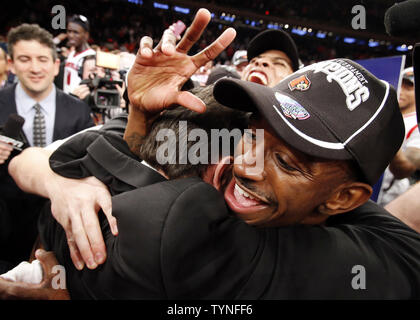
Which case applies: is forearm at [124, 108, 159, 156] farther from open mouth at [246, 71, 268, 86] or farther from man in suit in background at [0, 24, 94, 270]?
man in suit in background at [0, 24, 94, 270]

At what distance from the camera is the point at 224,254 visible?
0.50m

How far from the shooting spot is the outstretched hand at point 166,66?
2.12 ft

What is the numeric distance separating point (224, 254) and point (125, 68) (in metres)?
2.27

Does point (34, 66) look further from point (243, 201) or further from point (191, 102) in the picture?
point (243, 201)

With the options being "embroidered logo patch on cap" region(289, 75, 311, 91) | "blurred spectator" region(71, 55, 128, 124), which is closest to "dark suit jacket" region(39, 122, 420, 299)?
"embroidered logo patch on cap" region(289, 75, 311, 91)

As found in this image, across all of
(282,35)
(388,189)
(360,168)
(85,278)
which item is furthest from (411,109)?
(85,278)

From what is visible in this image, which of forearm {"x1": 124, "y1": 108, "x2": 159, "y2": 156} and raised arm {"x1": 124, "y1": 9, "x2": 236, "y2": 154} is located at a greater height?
raised arm {"x1": 124, "y1": 9, "x2": 236, "y2": 154}

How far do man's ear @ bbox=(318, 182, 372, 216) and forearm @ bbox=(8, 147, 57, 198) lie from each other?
2.09 ft

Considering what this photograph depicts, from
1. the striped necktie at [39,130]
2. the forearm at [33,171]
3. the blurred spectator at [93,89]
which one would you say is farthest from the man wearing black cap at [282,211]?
the blurred spectator at [93,89]

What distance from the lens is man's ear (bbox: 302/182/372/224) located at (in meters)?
0.60

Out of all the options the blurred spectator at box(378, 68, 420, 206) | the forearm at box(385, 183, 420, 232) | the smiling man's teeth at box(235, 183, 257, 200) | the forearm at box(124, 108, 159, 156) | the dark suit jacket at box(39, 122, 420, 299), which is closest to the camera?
the dark suit jacket at box(39, 122, 420, 299)

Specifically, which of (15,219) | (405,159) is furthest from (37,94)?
(405,159)

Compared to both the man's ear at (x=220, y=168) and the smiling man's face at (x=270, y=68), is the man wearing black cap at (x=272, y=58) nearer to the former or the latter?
the smiling man's face at (x=270, y=68)
